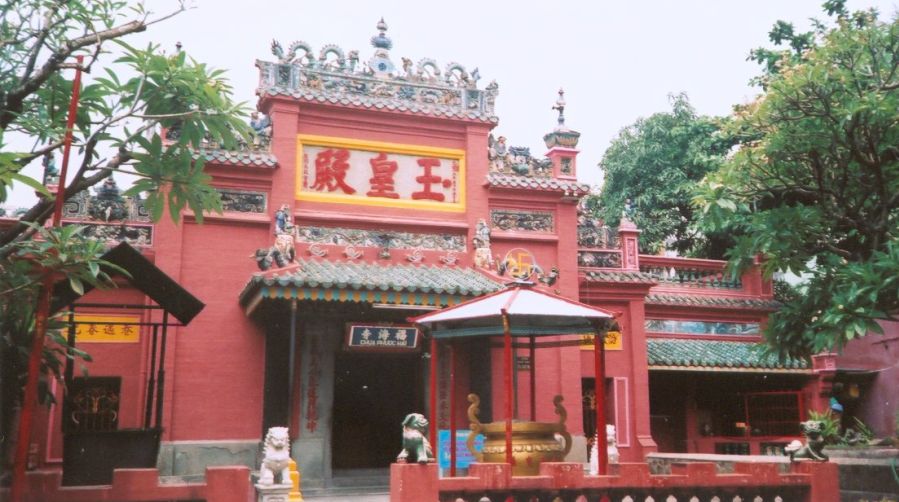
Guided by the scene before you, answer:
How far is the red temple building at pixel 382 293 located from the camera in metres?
12.7

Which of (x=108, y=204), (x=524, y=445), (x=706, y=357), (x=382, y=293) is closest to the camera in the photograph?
(x=524, y=445)

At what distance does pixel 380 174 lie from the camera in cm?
1453

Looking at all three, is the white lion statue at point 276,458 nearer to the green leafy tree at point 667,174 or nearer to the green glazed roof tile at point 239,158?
the green glazed roof tile at point 239,158

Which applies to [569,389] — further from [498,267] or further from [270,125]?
[270,125]

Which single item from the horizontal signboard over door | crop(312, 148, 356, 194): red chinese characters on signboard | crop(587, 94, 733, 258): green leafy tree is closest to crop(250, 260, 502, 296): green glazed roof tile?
the horizontal signboard over door

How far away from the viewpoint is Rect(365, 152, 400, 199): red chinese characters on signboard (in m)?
14.4

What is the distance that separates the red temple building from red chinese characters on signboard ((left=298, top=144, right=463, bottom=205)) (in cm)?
3

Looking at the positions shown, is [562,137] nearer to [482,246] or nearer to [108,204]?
[482,246]

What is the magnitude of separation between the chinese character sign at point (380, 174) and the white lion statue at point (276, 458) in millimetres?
5503

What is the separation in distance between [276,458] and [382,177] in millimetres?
6310

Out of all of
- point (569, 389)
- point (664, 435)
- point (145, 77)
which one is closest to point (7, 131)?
point (145, 77)

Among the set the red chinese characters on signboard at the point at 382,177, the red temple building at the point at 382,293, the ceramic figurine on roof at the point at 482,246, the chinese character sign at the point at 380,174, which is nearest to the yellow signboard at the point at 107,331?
the red temple building at the point at 382,293

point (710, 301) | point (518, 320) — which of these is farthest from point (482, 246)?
point (710, 301)

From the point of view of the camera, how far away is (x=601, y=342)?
8672 mm
